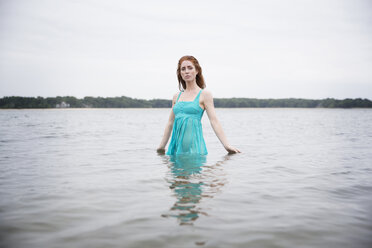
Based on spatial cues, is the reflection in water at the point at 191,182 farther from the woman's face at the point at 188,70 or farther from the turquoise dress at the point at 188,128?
the woman's face at the point at 188,70

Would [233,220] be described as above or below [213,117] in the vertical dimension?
below

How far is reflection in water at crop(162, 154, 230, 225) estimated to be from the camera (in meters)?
2.98

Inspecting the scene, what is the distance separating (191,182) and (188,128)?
2.16m

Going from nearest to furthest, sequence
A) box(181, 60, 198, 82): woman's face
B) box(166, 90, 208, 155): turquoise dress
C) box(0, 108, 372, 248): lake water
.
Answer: box(0, 108, 372, 248): lake water
box(181, 60, 198, 82): woman's face
box(166, 90, 208, 155): turquoise dress

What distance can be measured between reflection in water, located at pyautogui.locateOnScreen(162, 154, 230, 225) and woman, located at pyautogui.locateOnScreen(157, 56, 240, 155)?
0.28 metres

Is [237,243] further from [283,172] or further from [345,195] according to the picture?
[283,172]

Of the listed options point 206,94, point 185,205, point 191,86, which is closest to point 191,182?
point 185,205

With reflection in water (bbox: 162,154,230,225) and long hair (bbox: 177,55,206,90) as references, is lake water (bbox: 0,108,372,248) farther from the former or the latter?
long hair (bbox: 177,55,206,90)

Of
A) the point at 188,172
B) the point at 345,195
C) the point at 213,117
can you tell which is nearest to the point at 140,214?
the point at 188,172

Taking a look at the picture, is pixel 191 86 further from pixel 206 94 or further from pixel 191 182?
pixel 191 182

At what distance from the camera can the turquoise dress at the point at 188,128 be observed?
6159 millimetres

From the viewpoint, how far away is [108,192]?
12.5 feet

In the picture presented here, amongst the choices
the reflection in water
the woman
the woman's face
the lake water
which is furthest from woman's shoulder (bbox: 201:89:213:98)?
the lake water

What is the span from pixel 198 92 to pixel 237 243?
13.5 feet
